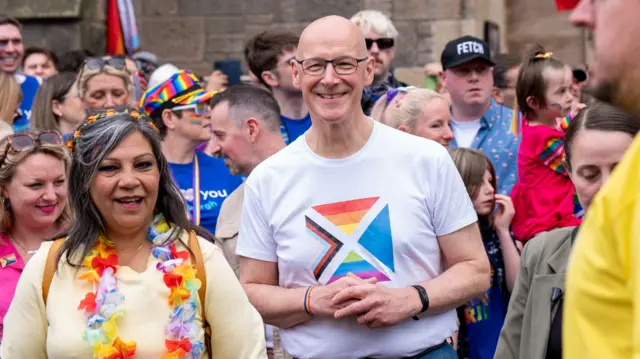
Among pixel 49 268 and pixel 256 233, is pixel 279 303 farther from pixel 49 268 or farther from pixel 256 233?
pixel 49 268

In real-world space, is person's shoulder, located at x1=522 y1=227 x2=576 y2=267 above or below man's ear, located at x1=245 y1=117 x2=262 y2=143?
below

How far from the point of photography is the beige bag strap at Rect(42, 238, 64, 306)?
13.0 feet

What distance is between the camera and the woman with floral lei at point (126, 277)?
389 centimetres

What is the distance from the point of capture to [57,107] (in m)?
8.05

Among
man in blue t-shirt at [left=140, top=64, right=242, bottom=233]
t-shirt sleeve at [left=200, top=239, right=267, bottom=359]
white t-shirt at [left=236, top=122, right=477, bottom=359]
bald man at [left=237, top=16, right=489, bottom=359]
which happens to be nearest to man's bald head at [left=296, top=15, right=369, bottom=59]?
bald man at [left=237, top=16, right=489, bottom=359]

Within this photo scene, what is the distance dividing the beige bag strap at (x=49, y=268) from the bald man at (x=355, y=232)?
0.87 m

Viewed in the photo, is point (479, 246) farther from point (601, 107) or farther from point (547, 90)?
point (547, 90)

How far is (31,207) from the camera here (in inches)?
210

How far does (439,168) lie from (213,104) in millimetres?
2407

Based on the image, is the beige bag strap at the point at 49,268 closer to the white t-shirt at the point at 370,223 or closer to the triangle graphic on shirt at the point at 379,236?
the white t-shirt at the point at 370,223

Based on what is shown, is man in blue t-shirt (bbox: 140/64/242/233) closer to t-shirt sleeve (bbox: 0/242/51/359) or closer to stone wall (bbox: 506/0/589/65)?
t-shirt sleeve (bbox: 0/242/51/359)

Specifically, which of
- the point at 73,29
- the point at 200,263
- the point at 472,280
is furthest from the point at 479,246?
the point at 73,29

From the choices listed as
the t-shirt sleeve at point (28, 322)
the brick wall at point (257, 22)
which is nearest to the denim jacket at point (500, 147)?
the t-shirt sleeve at point (28, 322)

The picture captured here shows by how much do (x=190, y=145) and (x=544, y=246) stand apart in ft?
10.8
